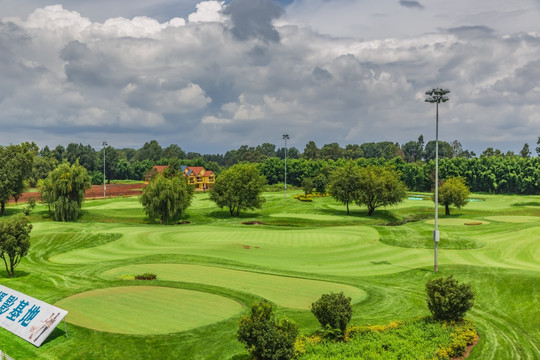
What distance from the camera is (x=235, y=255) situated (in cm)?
3928

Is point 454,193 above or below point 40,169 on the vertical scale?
below

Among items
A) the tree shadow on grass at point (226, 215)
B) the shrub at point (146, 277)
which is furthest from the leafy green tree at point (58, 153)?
the shrub at point (146, 277)

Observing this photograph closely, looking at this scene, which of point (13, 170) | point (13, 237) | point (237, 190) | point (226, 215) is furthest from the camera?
point (226, 215)

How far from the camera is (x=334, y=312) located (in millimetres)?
17547

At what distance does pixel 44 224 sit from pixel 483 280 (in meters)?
58.1

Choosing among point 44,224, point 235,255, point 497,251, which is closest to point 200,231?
point 235,255

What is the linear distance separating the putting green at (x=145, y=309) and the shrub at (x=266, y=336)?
5.78 m

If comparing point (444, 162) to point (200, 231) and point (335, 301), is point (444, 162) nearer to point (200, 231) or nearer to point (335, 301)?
point (200, 231)

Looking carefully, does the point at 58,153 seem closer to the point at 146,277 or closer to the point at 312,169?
the point at 312,169

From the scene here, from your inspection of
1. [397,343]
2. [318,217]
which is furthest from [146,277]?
[318,217]

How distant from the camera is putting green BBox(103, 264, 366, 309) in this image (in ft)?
84.0

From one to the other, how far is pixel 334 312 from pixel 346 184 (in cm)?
6463

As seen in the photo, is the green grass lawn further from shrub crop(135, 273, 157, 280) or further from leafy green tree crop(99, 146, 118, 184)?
leafy green tree crop(99, 146, 118, 184)

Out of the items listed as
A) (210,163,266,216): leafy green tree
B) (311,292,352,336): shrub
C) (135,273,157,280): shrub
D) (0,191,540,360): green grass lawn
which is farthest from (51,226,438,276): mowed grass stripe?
(210,163,266,216): leafy green tree
